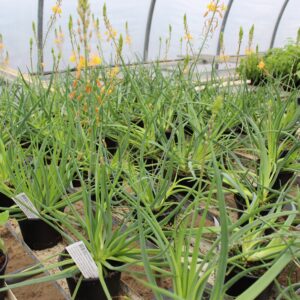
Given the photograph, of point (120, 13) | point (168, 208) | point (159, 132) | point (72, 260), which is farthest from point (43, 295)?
point (120, 13)

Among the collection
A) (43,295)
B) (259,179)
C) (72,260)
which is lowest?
(43,295)

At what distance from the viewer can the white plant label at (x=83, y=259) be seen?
0.77 meters

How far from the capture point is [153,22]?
5.41 m

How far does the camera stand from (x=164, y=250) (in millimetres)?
678

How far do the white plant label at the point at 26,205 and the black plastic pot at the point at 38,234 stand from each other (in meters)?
0.03

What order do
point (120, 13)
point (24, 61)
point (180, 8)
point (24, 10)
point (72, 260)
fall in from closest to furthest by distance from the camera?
point (72, 260) → point (24, 10) → point (24, 61) → point (120, 13) → point (180, 8)

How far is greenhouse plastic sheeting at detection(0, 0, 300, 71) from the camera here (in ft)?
13.9

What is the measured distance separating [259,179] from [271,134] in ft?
1.04

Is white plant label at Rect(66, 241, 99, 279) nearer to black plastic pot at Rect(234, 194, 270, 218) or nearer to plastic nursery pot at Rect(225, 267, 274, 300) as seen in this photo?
plastic nursery pot at Rect(225, 267, 274, 300)

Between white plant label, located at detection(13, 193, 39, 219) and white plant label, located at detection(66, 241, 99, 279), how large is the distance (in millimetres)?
183

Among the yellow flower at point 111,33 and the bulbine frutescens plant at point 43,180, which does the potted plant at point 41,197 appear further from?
the yellow flower at point 111,33

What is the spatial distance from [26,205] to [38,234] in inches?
5.7

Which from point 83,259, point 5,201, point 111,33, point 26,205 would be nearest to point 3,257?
point 26,205

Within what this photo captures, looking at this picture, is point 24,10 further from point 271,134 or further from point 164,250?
point 164,250
